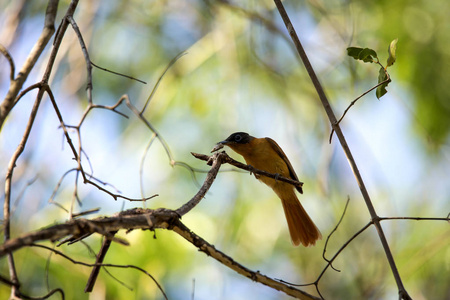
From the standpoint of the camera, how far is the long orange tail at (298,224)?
496 cm

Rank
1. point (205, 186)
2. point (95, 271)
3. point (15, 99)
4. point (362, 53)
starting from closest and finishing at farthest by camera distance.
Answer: point (15, 99)
point (95, 271)
point (205, 186)
point (362, 53)

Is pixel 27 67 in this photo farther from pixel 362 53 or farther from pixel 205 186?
pixel 362 53

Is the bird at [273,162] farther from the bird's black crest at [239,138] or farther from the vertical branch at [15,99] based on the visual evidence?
the vertical branch at [15,99]

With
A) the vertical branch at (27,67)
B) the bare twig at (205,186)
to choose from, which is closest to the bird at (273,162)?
the bare twig at (205,186)

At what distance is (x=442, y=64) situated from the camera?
5.53 m

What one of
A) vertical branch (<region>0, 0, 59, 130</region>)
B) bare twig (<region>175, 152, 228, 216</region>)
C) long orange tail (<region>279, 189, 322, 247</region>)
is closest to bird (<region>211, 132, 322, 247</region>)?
long orange tail (<region>279, 189, 322, 247</region>)

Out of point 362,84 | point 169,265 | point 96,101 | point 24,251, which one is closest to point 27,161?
point 24,251

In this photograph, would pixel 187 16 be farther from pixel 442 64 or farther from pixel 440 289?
pixel 440 289

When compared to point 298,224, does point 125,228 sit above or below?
below

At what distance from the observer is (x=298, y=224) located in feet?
16.6

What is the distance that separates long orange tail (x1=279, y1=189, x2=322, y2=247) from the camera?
496 cm

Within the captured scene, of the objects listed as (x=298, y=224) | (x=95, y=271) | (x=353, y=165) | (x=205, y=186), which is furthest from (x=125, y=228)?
(x=298, y=224)

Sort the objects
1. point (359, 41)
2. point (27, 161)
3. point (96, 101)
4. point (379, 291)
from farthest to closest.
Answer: point (96, 101)
point (359, 41)
point (379, 291)
point (27, 161)

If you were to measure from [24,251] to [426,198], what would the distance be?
4.39 metres
